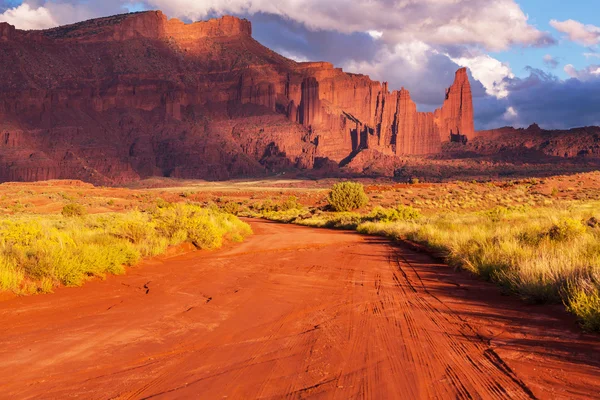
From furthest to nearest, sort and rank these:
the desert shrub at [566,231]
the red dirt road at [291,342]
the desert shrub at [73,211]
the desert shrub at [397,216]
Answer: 1. the desert shrub at [73,211]
2. the desert shrub at [397,216]
3. the desert shrub at [566,231]
4. the red dirt road at [291,342]

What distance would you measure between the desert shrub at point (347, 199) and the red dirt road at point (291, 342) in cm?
2869

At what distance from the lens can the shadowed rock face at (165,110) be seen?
139500mm

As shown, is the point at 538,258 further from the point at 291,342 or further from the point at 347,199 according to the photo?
the point at 347,199

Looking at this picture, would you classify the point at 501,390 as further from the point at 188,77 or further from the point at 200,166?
the point at 188,77

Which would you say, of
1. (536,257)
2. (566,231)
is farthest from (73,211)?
(536,257)

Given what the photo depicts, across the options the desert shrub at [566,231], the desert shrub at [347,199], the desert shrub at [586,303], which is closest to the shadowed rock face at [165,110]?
the desert shrub at [347,199]

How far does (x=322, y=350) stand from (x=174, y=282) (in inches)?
219

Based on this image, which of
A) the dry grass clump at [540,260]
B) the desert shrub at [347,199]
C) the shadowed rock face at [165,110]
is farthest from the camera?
the shadowed rock face at [165,110]

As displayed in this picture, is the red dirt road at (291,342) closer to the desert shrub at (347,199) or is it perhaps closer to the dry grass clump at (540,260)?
the dry grass clump at (540,260)

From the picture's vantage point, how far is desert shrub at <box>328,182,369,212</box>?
39.3 metres

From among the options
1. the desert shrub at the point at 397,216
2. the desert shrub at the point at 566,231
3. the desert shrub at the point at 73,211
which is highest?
the desert shrub at the point at 566,231

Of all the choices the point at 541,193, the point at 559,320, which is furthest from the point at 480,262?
the point at 541,193

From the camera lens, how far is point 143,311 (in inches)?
309

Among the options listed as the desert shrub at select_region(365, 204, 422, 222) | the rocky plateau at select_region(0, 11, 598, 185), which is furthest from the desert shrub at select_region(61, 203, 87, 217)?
the rocky plateau at select_region(0, 11, 598, 185)
